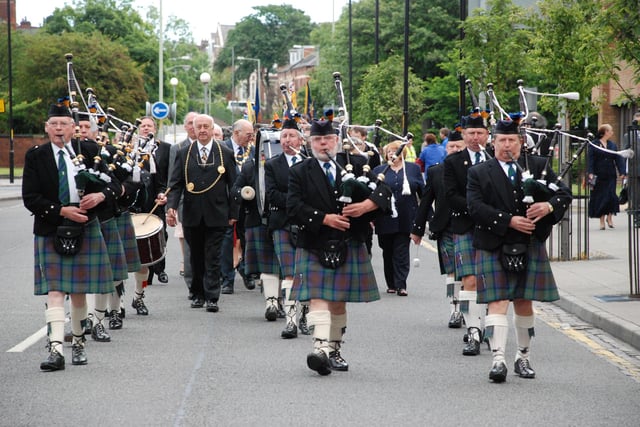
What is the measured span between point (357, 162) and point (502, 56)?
14.3 meters

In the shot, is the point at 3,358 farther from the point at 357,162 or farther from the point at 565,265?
the point at 565,265

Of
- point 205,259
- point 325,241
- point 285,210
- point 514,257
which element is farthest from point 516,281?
point 205,259

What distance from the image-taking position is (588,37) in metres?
12.9

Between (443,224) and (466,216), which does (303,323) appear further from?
(466,216)

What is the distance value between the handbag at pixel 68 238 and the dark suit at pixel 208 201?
3.64 m

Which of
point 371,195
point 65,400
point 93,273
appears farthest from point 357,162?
point 65,400

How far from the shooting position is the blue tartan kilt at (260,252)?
11.5 meters

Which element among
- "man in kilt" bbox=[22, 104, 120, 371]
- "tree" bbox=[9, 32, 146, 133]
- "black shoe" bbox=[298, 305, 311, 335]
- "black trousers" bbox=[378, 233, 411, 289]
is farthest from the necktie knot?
"tree" bbox=[9, 32, 146, 133]

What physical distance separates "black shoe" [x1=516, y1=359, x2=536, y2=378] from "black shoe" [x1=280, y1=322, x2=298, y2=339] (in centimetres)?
250

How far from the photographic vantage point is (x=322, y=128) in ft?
27.6

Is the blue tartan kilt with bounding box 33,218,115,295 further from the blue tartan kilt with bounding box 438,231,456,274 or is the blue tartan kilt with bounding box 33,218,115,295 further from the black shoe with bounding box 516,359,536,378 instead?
Answer: the blue tartan kilt with bounding box 438,231,456,274

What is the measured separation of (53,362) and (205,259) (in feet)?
13.1

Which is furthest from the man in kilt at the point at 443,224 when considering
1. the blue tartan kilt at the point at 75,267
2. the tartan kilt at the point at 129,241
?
the blue tartan kilt at the point at 75,267

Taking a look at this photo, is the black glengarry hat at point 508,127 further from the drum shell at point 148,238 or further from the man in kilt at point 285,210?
the drum shell at point 148,238
